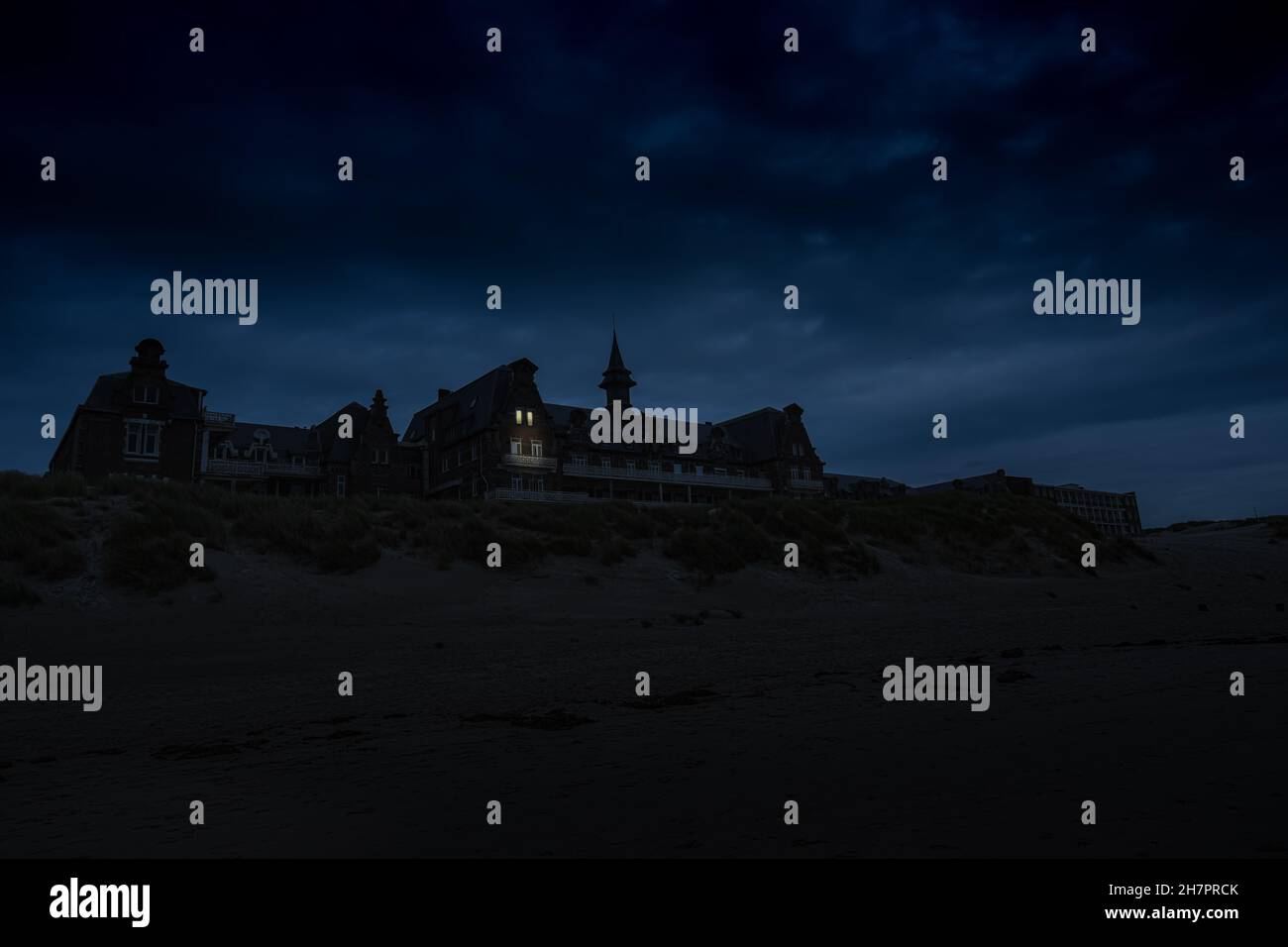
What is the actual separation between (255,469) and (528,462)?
20.2 meters

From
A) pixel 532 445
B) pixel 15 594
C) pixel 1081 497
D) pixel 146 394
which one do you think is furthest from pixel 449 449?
pixel 1081 497

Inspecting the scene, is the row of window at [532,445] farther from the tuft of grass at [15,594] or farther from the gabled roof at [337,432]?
the tuft of grass at [15,594]

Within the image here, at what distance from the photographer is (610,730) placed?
686cm

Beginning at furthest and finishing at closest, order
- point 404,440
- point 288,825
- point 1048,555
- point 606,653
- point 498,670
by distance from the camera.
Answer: point 404,440
point 1048,555
point 606,653
point 498,670
point 288,825

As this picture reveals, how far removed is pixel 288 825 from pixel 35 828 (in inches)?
62.7

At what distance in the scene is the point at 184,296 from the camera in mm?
17000

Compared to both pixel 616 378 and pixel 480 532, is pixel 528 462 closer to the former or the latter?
pixel 616 378

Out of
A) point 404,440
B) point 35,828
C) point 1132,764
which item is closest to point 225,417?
point 404,440

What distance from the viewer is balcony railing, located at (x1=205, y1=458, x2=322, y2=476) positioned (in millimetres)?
52500

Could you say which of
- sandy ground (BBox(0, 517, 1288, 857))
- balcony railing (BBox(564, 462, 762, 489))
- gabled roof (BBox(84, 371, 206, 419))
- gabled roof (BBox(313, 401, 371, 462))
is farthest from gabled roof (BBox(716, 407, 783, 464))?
sandy ground (BBox(0, 517, 1288, 857))

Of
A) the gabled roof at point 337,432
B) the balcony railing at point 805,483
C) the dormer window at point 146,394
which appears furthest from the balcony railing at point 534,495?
the balcony railing at point 805,483

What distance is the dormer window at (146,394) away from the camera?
44.6m

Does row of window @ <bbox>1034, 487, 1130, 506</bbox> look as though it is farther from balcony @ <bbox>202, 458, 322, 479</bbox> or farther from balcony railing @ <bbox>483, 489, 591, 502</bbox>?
balcony @ <bbox>202, 458, 322, 479</bbox>
